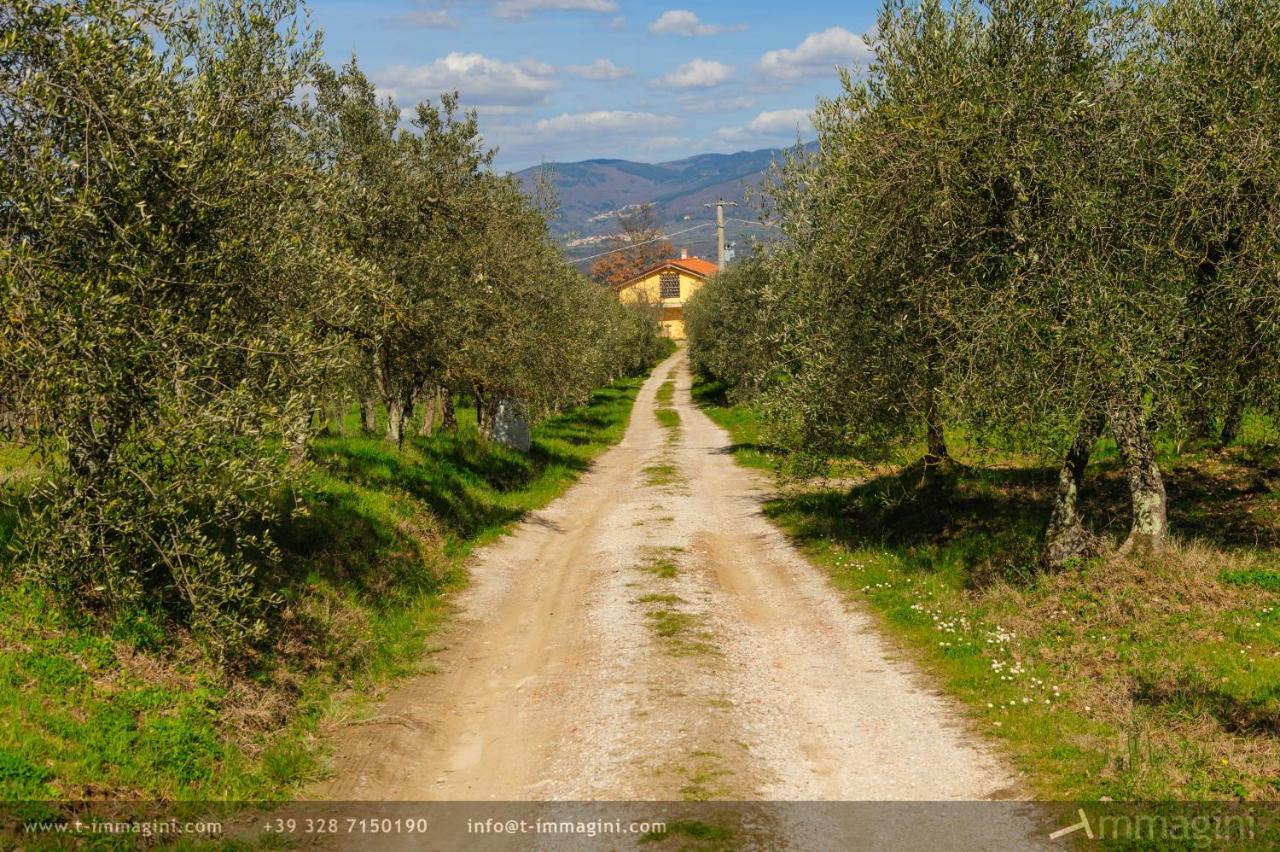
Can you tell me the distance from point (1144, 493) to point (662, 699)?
Answer: 971 centimetres

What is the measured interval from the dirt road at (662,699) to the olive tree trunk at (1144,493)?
198 inches

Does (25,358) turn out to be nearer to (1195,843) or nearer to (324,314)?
(324,314)

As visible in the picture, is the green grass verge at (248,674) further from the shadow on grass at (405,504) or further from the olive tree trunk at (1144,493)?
the olive tree trunk at (1144,493)

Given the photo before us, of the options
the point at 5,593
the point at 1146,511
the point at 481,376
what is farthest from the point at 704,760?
the point at 481,376

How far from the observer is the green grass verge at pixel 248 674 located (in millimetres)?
9617

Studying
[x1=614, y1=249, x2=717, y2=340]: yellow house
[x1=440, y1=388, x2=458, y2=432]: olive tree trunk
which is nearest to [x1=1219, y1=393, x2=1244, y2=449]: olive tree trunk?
[x1=440, y1=388, x2=458, y2=432]: olive tree trunk

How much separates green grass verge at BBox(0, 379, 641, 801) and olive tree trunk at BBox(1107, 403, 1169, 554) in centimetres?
1288

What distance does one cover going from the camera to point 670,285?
162375mm

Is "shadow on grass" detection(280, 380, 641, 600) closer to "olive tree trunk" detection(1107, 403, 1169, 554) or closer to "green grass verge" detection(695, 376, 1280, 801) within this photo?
"green grass verge" detection(695, 376, 1280, 801)

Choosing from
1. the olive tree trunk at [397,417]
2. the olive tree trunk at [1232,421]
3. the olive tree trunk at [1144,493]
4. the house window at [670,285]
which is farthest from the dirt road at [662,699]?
the house window at [670,285]

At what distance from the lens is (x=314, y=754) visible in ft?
38.0

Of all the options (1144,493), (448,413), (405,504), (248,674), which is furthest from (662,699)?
(448,413)

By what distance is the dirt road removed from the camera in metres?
10.7

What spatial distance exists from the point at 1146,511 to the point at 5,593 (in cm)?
1763
